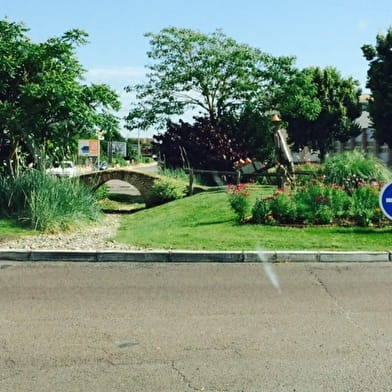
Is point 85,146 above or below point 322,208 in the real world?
above

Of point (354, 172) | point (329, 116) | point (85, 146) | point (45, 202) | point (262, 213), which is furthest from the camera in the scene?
point (329, 116)

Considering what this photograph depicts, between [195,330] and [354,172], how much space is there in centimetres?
1169

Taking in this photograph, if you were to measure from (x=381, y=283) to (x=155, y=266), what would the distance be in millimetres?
3245

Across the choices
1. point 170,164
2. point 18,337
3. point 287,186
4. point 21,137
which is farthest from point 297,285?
point 170,164

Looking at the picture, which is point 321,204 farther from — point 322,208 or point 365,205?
point 365,205

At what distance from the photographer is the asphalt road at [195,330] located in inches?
172

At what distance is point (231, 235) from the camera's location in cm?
1159

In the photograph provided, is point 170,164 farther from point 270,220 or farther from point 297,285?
point 297,285

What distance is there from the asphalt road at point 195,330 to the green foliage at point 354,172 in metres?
7.31

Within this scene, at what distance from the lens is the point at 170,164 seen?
28844mm

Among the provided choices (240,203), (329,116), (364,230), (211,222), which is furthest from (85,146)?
(329,116)

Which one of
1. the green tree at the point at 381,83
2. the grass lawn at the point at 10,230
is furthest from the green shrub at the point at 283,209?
the green tree at the point at 381,83

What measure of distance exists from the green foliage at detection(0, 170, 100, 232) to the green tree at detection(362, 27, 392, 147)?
31762 millimetres

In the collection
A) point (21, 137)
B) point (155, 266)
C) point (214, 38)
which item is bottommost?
point (155, 266)
